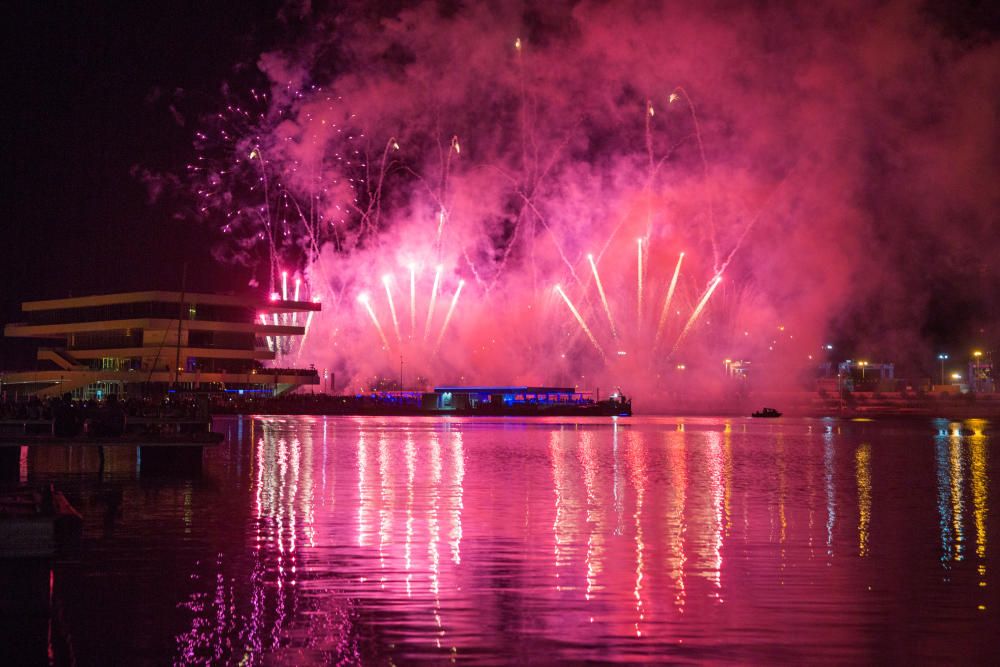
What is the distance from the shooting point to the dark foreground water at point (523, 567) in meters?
13.4

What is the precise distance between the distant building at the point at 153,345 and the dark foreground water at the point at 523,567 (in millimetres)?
85818

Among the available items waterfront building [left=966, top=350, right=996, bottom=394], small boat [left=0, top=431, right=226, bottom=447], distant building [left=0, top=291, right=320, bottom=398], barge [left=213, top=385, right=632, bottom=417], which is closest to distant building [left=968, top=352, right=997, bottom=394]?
waterfront building [left=966, top=350, right=996, bottom=394]

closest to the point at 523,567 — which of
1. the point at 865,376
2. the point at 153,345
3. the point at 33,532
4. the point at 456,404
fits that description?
the point at 33,532

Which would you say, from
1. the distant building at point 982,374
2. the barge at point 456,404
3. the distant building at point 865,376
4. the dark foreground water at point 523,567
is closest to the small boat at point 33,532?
the dark foreground water at point 523,567

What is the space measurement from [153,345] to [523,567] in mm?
109927

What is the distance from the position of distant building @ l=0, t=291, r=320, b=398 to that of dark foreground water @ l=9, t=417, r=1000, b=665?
8582cm

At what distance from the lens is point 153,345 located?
122 m

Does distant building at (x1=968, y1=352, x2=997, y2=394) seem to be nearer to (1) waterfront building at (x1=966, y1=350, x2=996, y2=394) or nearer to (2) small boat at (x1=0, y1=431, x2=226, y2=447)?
(1) waterfront building at (x1=966, y1=350, x2=996, y2=394)

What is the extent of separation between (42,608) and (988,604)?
12703 millimetres

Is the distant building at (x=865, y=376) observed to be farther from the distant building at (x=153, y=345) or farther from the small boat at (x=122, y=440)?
the small boat at (x=122, y=440)

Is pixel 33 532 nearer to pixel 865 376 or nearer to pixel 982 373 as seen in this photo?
pixel 982 373

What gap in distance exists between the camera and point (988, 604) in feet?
52.3

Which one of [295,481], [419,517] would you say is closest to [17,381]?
[295,481]

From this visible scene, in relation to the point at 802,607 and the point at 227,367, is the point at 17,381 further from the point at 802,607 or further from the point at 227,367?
the point at 802,607
